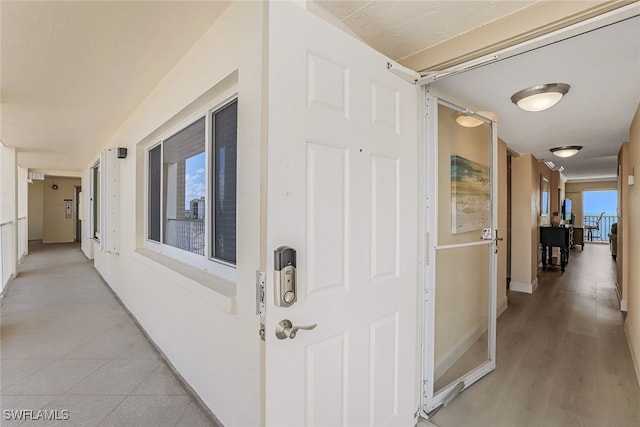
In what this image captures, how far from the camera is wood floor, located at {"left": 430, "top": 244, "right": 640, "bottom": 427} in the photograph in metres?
2.00

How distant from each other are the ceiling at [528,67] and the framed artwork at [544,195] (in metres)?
2.10

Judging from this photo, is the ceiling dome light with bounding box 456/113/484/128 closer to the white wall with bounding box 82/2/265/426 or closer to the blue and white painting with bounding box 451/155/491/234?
the blue and white painting with bounding box 451/155/491/234

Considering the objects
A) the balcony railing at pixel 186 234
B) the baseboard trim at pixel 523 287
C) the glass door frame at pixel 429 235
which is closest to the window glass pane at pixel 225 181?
the balcony railing at pixel 186 234

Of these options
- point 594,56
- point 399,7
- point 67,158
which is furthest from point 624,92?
point 67,158

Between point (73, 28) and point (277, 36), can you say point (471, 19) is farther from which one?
point (73, 28)

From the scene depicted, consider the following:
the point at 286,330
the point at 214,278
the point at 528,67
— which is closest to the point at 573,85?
the point at 528,67

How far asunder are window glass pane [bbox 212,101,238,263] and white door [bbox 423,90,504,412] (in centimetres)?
128

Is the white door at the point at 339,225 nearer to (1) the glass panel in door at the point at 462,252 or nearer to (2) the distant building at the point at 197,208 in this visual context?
(1) the glass panel in door at the point at 462,252

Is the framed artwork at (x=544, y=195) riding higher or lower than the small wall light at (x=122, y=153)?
lower

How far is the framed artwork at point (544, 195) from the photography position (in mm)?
6141

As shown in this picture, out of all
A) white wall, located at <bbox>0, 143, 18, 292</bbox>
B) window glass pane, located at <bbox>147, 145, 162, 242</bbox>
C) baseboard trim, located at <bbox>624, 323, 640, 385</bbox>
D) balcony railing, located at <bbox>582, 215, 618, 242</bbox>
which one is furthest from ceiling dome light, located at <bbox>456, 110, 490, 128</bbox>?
balcony railing, located at <bbox>582, 215, 618, 242</bbox>

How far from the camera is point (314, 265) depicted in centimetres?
121

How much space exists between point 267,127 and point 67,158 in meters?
7.87

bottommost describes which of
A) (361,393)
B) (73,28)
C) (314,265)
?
(361,393)
